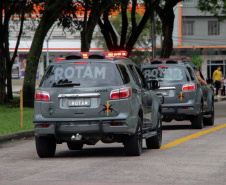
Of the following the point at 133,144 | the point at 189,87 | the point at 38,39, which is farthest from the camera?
the point at 38,39

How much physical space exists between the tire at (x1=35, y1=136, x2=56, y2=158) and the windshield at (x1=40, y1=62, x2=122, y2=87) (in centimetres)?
93

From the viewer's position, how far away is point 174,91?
17562 mm

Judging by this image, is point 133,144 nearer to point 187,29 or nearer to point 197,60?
point 197,60

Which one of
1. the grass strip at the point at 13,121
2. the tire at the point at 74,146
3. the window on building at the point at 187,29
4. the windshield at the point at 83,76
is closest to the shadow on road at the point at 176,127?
the grass strip at the point at 13,121

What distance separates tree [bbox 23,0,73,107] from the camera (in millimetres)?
25078

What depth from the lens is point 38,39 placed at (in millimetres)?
25359

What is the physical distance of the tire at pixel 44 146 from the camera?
11.2m

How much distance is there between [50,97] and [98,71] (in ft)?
2.92

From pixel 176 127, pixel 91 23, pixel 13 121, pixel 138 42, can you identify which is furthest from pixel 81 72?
pixel 138 42

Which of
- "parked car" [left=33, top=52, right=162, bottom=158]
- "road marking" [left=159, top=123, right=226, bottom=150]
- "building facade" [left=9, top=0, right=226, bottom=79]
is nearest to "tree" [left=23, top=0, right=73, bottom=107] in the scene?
"road marking" [left=159, top=123, right=226, bottom=150]

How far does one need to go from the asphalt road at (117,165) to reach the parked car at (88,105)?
381 mm

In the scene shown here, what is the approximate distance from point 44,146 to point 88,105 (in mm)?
1170

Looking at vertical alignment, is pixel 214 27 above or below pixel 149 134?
above

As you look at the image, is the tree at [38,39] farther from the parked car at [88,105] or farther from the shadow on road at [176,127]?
the parked car at [88,105]
